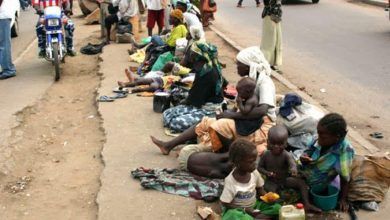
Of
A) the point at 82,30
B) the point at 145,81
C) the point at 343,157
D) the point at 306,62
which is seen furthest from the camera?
the point at 82,30

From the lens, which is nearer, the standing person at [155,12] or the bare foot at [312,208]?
the bare foot at [312,208]

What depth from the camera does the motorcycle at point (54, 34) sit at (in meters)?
9.62

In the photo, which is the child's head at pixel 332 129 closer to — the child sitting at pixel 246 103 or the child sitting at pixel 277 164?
the child sitting at pixel 277 164

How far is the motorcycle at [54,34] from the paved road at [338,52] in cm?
384

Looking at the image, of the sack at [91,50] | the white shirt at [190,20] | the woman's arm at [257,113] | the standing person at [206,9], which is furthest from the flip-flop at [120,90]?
the standing person at [206,9]

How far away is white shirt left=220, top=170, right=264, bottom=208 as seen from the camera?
419 cm

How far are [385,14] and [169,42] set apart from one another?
11.0 meters

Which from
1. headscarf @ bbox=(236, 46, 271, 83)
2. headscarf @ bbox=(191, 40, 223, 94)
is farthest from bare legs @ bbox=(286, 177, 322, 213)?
headscarf @ bbox=(191, 40, 223, 94)

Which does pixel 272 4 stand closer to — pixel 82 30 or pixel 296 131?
pixel 296 131

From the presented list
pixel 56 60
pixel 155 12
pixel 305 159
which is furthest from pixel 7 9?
pixel 305 159

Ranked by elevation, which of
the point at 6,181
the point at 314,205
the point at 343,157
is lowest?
the point at 6,181

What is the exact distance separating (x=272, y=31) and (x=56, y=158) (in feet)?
16.5

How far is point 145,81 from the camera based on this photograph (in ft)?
27.3

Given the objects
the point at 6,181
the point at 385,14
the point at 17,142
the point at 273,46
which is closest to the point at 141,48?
the point at 273,46
